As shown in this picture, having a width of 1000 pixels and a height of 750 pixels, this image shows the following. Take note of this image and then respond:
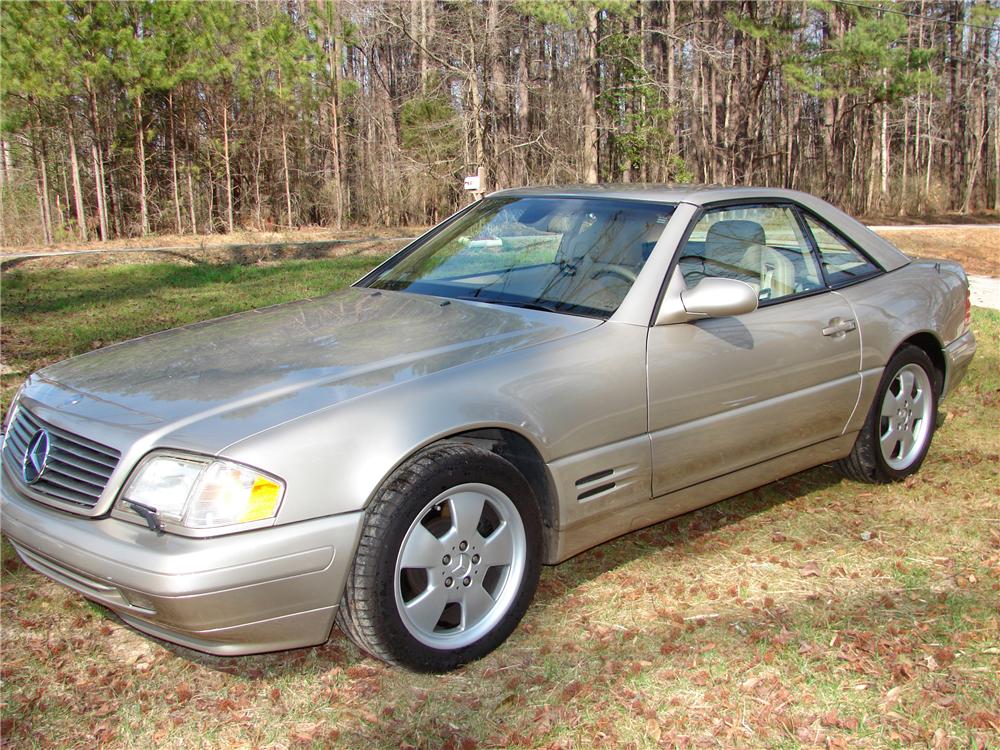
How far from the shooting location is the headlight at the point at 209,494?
8.87 feet

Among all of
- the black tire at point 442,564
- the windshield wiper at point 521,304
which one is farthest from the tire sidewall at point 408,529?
the windshield wiper at point 521,304

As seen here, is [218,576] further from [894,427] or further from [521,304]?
[894,427]

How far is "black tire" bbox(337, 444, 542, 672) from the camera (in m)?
2.88

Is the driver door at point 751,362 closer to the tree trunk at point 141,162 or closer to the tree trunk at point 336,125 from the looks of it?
the tree trunk at point 141,162

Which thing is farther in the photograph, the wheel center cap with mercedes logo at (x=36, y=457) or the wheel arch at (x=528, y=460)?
the wheel arch at (x=528, y=460)

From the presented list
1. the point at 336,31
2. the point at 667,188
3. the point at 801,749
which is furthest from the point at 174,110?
the point at 801,749

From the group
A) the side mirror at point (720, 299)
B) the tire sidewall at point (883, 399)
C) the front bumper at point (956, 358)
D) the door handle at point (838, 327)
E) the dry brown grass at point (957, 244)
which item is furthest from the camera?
the dry brown grass at point (957, 244)

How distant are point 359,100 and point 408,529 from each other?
2983 cm

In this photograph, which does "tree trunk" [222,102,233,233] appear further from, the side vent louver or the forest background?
the side vent louver

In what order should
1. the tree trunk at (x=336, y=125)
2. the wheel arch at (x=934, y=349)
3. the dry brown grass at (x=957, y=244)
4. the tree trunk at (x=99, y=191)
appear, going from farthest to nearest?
the tree trunk at (x=336, y=125) → the tree trunk at (x=99, y=191) → the dry brown grass at (x=957, y=244) → the wheel arch at (x=934, y=349)

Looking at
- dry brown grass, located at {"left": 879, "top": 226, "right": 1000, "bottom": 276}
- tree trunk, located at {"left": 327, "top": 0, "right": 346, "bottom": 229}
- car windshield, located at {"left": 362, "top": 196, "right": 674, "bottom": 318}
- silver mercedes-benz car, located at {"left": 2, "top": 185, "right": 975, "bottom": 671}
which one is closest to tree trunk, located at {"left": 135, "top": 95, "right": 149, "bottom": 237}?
tree trunk, located at {"left": 327, "top": 0, "right": 346, "bottom": 229}

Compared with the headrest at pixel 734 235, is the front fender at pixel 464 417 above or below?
below

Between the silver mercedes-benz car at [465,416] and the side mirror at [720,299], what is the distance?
0.04 ft

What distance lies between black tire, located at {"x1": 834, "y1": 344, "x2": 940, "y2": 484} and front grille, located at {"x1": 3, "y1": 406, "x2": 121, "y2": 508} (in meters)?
3.50
